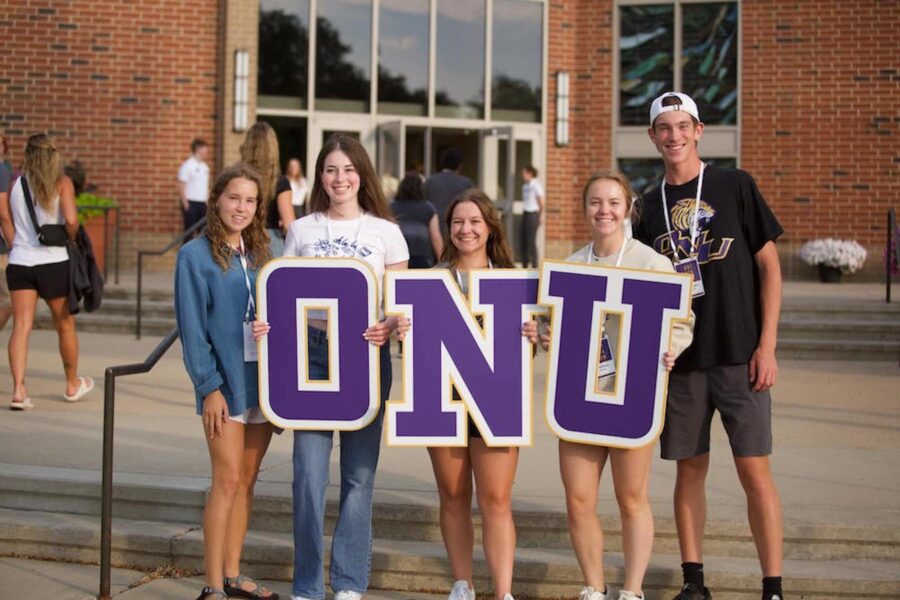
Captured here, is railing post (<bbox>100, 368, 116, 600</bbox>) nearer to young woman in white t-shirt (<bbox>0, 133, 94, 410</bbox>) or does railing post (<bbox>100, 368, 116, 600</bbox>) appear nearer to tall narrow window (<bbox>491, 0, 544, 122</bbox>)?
young woman in white t-shirt (<bbox>0, 133, 94, 410</bbox>)

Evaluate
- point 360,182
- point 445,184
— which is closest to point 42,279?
point 445,184

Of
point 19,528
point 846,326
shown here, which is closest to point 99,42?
point 846,326

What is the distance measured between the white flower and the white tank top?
11901 mm

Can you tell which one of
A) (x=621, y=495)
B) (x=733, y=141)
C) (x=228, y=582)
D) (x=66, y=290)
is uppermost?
(x=733, y=141)

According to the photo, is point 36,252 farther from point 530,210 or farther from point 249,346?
point 530,210

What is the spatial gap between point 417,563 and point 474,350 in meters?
1.26

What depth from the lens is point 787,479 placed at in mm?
6480

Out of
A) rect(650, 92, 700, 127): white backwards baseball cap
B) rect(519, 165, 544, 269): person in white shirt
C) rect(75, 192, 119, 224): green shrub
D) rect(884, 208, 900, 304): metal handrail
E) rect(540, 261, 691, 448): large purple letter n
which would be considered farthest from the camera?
rect(519, 165, 544, 269): person in white shirt

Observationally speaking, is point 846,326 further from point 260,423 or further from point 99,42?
point 99,42

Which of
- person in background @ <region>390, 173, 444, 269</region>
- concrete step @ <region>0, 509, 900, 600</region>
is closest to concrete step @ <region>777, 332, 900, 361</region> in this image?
person in background @ <region>390, 173, 444, 269</region>

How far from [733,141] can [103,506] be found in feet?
47.8

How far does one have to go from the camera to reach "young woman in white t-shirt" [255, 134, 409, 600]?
4785 mm

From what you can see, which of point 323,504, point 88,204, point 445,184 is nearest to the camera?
point 323,504

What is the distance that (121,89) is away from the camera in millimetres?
16516
